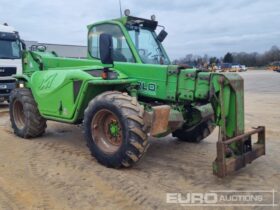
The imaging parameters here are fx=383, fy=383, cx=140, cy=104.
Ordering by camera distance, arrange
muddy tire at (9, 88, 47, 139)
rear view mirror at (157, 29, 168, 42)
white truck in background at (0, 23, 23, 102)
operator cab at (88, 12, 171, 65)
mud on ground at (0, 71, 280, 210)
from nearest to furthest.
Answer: mud on ground at (0, 71, 280, 210), operator cab at (88, 12, 171, 65), rear view mirror at (157, 29, 168, 42), muddy tire at (9, 88, 47, 139), white truck in background at (0, 23, 23, 102)

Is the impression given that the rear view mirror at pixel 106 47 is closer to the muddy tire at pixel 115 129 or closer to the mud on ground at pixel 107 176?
the muddy tire at pixel 115 129

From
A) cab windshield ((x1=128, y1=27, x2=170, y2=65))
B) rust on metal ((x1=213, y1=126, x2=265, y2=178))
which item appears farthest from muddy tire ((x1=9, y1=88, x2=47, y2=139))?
rust on metal ((x1=213, y1=126, x2=265, y2=178))

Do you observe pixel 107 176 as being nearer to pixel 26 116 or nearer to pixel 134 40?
pixel 134 40

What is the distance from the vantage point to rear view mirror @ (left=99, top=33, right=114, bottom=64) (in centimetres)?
581

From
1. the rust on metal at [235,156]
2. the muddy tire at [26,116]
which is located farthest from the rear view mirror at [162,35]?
the muddy tire at [26,116]

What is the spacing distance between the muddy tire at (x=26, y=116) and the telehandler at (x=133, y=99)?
0.02 meters

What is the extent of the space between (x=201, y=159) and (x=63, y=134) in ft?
11.6

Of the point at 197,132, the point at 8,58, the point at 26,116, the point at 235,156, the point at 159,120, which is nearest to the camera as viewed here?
the point at 235,156

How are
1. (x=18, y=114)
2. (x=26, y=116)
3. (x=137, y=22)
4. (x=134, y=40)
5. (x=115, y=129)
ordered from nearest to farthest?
(x=115, y=129) → (x=134, y=40) → (x=137, y=22) → (x=26, y=116) → (x=18, y=114)

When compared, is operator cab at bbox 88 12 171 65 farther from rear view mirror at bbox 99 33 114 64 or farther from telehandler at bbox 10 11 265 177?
rear view mirror at bbox 99 33 114 64

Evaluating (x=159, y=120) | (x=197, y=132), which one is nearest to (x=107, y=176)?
(x=159, y=120)

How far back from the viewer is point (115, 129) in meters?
6.14

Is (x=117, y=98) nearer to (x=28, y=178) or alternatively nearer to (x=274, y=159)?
(x=28, y=178)

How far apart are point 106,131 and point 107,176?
0.87 metres
